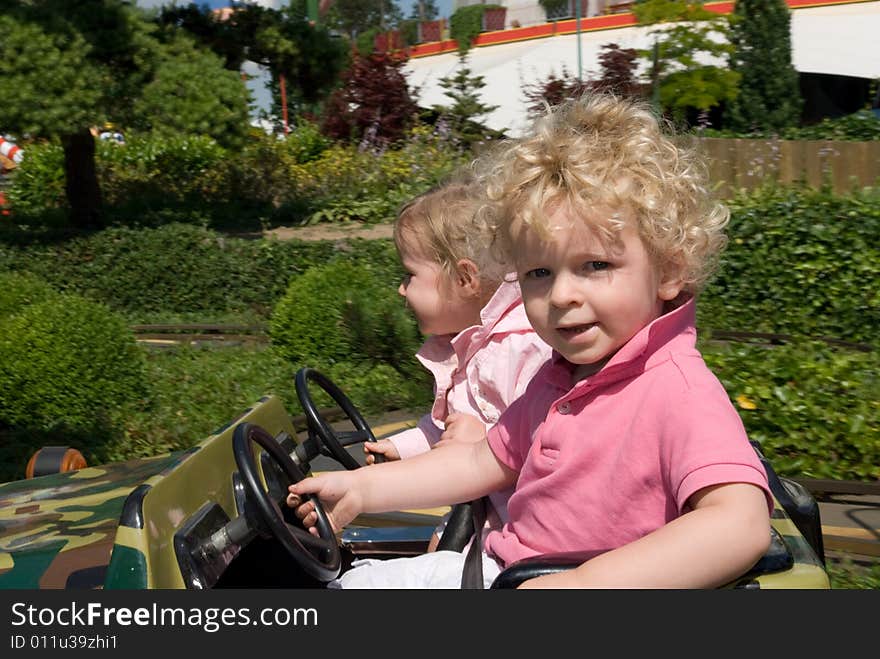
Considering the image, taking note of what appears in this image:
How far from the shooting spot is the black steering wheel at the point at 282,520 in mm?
1937

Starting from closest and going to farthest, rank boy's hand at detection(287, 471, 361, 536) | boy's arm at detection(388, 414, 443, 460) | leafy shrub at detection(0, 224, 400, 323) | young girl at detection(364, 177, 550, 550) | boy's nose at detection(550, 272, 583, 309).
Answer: boy's nose at detection(550, 272, 583, 309), boy's hand at detection(287, 471, 361, 536), young girl at detection(364, 177, 550, 550), boy's arm at detection(388, 414, 443, 460), leafy shrub at detection(0, 224, 400, 323)

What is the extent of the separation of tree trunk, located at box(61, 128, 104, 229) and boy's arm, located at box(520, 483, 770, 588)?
12.7 meters

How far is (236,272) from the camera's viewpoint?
11.0 metres

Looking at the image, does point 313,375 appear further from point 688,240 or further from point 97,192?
point 97,192

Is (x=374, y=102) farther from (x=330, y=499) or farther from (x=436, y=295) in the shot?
(x=330, y=499)

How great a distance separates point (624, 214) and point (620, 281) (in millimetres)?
120

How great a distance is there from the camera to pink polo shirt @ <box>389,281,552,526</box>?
2.49 metres

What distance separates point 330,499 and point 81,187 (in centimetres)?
1232

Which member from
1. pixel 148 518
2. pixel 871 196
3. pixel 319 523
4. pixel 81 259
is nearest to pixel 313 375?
pixel 319 523

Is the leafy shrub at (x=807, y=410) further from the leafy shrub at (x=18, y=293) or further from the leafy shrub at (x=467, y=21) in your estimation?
the leafy shrub at (x=467, y=21)

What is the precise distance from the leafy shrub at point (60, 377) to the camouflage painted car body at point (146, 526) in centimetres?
300

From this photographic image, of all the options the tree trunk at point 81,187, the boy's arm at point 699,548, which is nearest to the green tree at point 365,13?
the tree trunk at point 81,187

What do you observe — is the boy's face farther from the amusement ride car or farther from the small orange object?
the small orange object

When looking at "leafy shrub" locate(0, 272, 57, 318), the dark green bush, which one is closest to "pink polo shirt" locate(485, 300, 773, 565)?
"leafy shrub" locate(0, 272, 57, 318)
